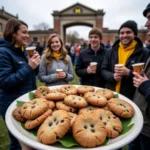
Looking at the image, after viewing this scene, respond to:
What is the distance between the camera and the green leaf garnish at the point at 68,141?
3.43 feet

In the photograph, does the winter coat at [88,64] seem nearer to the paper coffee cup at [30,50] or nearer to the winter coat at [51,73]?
the winter coat at [51,73]

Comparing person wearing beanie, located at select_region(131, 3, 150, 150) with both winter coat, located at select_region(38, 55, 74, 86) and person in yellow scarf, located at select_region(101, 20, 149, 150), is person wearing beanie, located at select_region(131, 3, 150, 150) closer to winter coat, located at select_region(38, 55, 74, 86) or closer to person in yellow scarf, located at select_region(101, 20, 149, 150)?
person in yellow scarf, located at select_region(101, 20, 149, 150)

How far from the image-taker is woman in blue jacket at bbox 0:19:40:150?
1879 millimetres

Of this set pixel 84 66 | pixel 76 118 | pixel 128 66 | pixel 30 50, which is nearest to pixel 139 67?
pixel 128 66

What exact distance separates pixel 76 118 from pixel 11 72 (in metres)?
1.19

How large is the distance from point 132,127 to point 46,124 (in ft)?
2.34

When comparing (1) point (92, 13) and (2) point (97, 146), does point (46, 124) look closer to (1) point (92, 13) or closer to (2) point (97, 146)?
(2) point (97, 146)

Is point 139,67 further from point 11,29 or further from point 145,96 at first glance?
point 11,29

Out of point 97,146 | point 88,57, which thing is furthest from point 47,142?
point 88,57

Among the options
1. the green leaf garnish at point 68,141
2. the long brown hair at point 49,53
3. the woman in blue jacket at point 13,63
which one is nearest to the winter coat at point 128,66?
the long brown hair at point 49,53

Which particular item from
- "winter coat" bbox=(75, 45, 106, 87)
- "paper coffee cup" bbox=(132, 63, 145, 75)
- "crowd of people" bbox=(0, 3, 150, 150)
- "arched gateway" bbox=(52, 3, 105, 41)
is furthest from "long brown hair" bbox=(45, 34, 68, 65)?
"arched gateway" bbox=(52, 3, 105, 41)

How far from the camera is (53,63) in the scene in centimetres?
295

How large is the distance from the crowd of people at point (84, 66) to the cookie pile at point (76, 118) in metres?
0.47

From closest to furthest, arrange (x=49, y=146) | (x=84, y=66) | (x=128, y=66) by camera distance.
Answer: (x=49, y=146)
(x=128, y=66)
(x=84, y=66)
